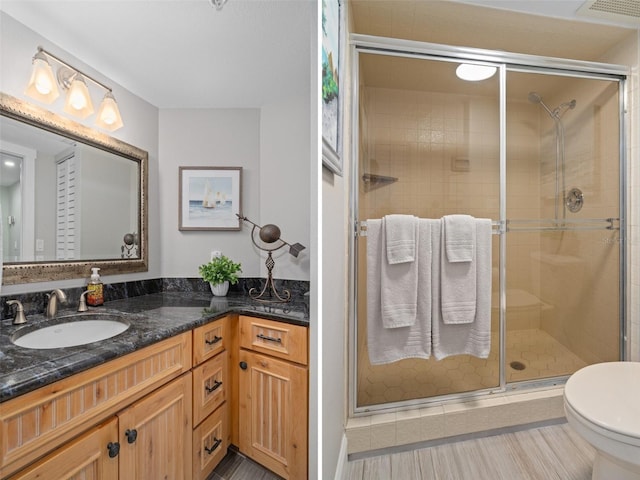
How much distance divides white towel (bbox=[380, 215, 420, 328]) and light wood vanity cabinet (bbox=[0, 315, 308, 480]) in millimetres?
441

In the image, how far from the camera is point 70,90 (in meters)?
1.24

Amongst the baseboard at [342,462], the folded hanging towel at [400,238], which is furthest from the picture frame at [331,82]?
the baseboard at [342,462]

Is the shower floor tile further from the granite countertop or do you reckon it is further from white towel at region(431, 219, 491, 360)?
the granite countertop

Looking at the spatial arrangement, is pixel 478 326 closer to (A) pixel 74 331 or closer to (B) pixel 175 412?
(B) pixel 175 412

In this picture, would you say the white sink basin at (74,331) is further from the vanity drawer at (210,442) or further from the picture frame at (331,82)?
the picture frame at (331,82)

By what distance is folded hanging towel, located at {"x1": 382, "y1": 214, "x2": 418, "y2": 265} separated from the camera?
133 centimetres

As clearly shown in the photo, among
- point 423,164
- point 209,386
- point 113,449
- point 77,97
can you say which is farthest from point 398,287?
point 77,97

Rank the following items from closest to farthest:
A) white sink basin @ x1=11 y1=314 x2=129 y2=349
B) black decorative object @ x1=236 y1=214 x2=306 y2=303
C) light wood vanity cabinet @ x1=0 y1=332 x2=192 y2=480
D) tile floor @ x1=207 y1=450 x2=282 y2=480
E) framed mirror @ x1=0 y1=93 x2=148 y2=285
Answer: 1. light wood vanity cabinet @ x1=0 y1=332 x2=192 y2=480
2. white sink basin @ x1=11 y1=314 x2=129 y2=349
3. framed mirror @ x1=0 y1=93 x2=148 y2=285
4. tile floor @ x1=207 y1=450 x2=282 y2=480
5. black decorative object @ x1=236 y1=214 x2=306 y2=303

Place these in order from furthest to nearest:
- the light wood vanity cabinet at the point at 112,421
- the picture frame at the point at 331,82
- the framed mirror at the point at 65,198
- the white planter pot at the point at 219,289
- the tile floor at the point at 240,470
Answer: the white planter pot at the point at 219,289, the tile floor at the point at 240,470, the framed mirror at the point at 65,198, the picture frame at the point at 331,82, the light wood vanity cabinet at the point at 112,421

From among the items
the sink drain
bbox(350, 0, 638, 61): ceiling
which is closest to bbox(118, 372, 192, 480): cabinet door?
the sink drain

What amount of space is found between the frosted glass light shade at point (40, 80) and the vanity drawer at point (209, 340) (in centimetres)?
108

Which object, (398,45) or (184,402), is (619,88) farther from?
(184,402)

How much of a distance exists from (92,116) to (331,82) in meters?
1.23

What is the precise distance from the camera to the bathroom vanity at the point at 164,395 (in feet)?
2.15
